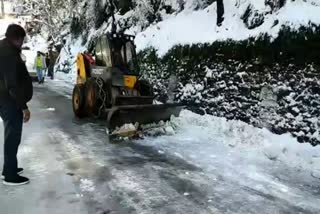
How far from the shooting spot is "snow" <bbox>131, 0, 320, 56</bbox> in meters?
9.62

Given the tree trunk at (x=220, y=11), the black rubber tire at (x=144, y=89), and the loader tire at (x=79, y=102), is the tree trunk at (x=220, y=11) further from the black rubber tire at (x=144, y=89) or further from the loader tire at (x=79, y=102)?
the loader tire at (x=79, y=102)

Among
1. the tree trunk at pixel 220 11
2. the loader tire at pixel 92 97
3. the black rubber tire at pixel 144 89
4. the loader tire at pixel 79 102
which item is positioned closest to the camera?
the loader tire at pixel 92 97

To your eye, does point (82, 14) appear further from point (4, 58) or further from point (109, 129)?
point (4, 58)

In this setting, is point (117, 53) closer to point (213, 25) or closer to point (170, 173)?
point (213, 25)

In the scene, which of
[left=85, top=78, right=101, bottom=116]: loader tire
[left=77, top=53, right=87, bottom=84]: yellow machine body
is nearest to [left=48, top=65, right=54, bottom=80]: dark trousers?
[left=77, top=53, right=87, bottom=84]: yellow machine body

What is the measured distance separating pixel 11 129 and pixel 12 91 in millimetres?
522

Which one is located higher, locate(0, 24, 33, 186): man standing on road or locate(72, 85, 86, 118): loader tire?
locate(0, 24, 33, 186): man standing on road

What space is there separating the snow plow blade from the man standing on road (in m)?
2.97

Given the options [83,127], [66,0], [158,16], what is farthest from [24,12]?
[83,127]

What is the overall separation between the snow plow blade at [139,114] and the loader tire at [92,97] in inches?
89.2

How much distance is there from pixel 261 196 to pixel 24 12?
3394 centimetres

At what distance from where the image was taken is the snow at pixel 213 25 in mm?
9617

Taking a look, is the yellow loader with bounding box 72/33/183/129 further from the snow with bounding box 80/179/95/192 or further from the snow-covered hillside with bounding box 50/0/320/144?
the snow with bounding box 80/179/95/192

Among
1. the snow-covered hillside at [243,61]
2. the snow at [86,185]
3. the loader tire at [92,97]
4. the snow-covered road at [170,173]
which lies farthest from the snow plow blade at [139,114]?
the snow at [86,185]
